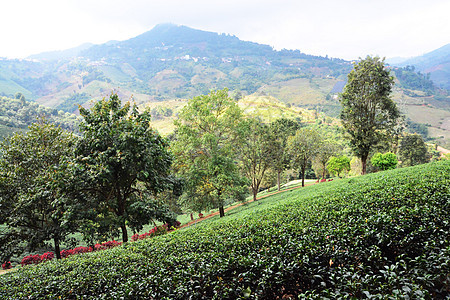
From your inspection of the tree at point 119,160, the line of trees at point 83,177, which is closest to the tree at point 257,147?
the tree at point 119,160

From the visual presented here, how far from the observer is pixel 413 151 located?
145ft

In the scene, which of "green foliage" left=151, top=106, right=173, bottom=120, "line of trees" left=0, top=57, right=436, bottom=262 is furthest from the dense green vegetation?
"line of trees" left=0, top=57, right=436, bottom=262

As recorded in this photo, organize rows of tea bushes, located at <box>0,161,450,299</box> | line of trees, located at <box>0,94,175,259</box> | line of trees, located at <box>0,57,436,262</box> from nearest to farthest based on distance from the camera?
1. rows of tea bushes, located at <box>0,161,450,299</box>
2. line of trees, located at <box>0,94,175,259</box>
3. line of trees, located at <box>0,57,436,262</box>

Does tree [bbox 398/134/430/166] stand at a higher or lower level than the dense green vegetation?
lower

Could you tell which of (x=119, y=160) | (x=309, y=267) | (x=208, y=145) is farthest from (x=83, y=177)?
(x=309, y=267)

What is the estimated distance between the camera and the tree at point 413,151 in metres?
43.9

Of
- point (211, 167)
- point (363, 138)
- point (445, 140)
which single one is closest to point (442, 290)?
point (211, 167)

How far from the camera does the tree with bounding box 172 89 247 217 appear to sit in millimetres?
22641

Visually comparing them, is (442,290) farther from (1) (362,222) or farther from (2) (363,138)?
(2) (363,138)

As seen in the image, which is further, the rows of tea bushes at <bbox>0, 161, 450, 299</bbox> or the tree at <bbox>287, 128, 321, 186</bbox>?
the tree at <bbox>287, 128, 321, 186</bbox>

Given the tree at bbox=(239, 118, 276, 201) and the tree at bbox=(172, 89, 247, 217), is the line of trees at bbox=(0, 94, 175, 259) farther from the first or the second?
the tree at bbox=(239, 118, 276, 201)

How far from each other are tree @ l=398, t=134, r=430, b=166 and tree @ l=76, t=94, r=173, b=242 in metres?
49.2

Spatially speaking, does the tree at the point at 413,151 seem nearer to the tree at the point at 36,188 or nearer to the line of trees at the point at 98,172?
the line of trees at the point at 98,172

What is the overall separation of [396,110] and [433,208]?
25.4 m
